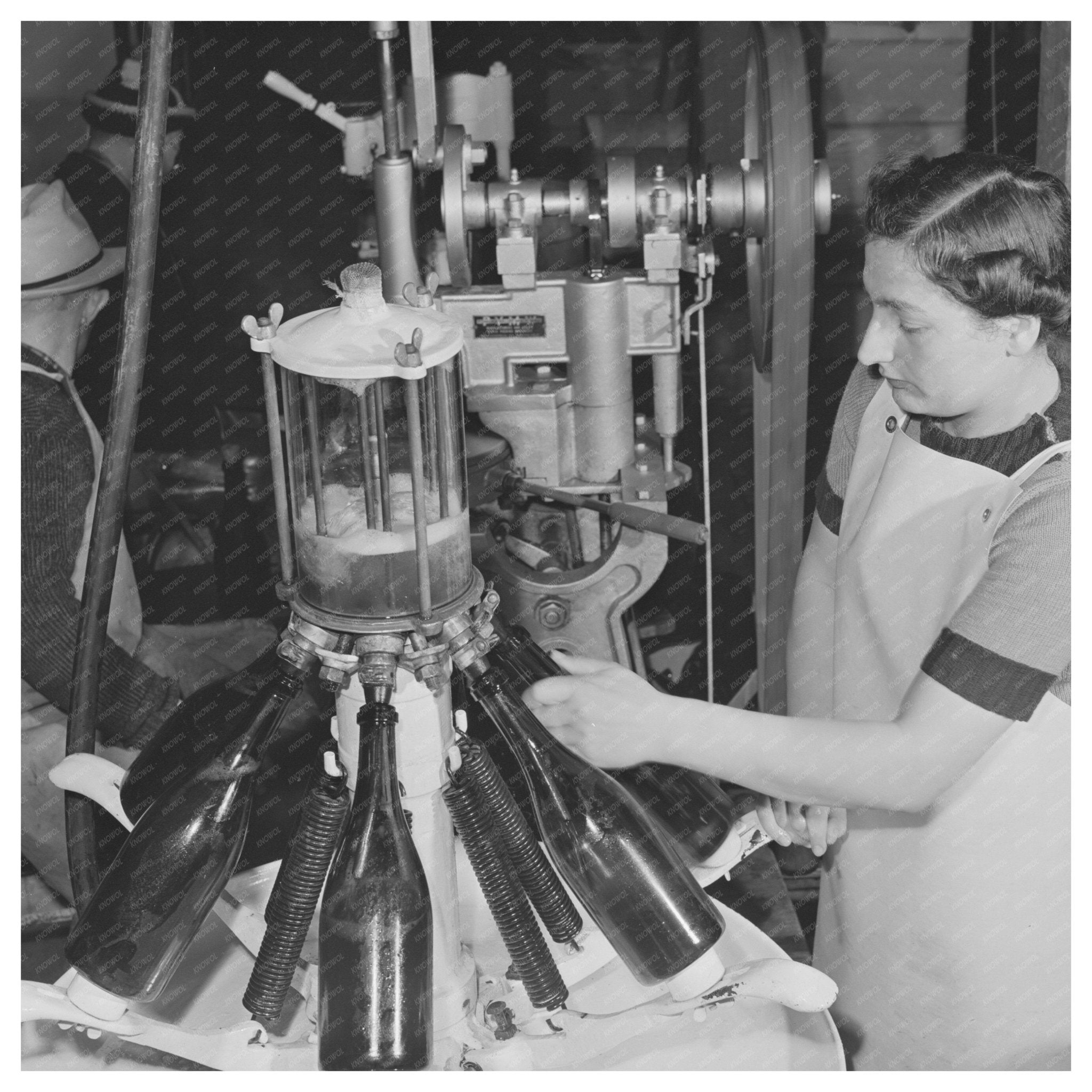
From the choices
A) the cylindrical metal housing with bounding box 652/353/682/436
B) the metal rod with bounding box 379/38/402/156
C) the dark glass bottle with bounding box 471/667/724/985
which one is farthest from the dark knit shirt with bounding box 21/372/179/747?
the dark glass bottle with bounding box 471/667/724/985

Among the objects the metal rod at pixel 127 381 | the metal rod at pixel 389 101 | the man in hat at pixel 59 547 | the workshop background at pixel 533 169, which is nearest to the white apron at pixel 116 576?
the man in hat at pixel 59 547

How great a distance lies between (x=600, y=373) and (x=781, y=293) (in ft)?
1.00

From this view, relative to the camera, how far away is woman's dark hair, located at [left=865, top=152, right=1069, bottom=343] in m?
1.32

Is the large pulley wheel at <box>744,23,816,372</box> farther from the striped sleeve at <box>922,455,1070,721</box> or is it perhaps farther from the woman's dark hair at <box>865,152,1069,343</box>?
the striped sleeve at <box>922,455,1070,721</box>

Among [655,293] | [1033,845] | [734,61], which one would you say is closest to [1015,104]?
[734,61]

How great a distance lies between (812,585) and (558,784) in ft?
2.47

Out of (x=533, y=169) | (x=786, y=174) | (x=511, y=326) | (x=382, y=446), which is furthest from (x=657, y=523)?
(x=533, y=169)

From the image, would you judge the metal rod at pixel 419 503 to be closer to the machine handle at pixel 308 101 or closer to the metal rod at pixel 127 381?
the metal rod at pixel 127 381

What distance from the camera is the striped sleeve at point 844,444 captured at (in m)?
1.68

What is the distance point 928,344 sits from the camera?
1.36 m

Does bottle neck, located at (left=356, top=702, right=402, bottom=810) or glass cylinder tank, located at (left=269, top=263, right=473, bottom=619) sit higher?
glass cylinder tank, located at (left=269, top=263, right=473, bottom=619)

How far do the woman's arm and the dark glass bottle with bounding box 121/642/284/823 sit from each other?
266 mm

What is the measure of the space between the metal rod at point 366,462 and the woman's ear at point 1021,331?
0.67m

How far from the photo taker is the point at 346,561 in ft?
3.47
